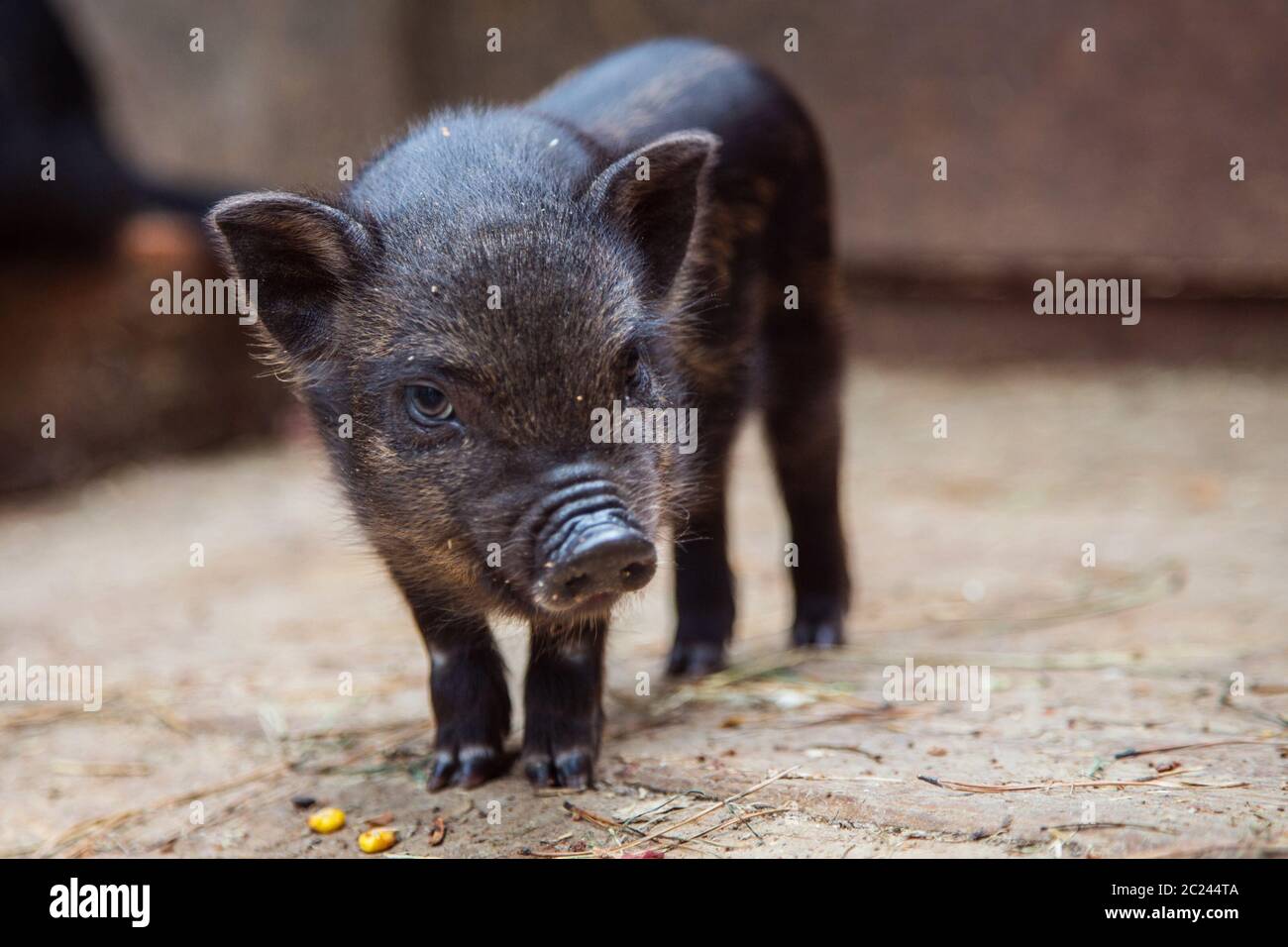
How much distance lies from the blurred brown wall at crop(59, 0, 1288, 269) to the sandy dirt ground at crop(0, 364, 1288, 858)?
1.59 meters

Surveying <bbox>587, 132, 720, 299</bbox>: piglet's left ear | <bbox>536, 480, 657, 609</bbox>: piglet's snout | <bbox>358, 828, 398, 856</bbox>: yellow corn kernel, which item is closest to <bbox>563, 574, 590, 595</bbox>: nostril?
<bbox>536, 480, 657, 609</bbox>: piglet's snout

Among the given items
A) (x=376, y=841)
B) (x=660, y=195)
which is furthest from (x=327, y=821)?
(x=660, y=195)

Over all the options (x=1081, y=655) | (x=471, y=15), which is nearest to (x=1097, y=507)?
(x=1081, y=655)

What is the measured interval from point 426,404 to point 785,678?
1.90m

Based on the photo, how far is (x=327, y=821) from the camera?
398cm

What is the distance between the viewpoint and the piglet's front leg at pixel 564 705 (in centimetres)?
405

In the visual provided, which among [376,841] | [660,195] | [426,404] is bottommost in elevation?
[376,841]

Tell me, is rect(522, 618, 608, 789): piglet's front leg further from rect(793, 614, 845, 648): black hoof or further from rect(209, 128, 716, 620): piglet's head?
rect(793, 614, 845, 648): black hoof

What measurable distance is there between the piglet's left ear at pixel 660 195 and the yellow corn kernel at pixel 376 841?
1636 mm

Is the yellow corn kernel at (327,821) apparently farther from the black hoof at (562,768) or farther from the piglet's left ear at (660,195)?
the piglet's left ear at (660,195)

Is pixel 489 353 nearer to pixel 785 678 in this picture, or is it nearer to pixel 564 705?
pixel 564 705

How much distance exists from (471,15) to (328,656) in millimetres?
7999

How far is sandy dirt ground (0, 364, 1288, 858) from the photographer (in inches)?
143
